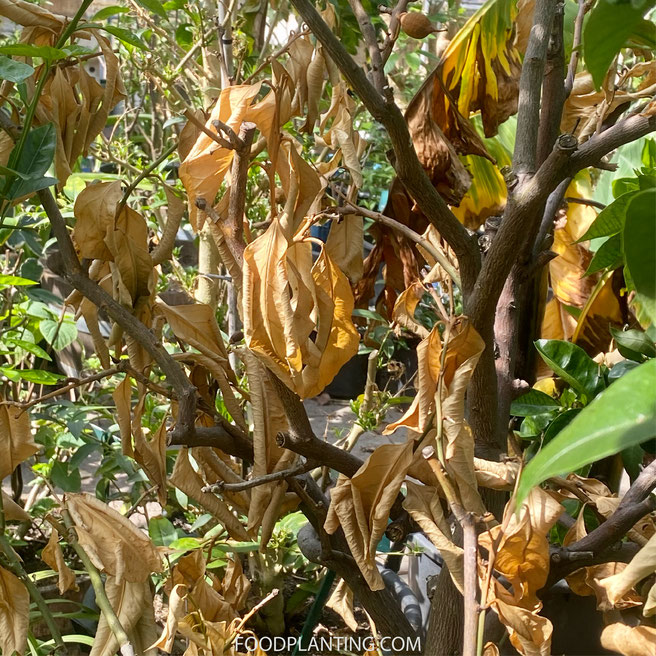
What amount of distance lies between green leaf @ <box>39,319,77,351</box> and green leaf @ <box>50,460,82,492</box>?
0.21 m

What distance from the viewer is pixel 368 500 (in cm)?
49

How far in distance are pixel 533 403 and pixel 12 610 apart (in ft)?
1.70

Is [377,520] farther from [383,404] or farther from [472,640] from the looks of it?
[383,404]

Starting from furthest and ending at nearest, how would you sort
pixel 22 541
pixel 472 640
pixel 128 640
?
pixel 22 541, pixel 128 640, pixel 472 640

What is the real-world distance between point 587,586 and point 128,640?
35 cm

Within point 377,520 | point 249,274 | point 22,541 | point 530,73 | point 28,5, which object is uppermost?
point 28,5

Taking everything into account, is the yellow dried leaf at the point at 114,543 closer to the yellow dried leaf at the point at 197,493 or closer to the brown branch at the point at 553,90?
the yellow dried leaf at the point at 197,493

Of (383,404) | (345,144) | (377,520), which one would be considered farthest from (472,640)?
(383,404)

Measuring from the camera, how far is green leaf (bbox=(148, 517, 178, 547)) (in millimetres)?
1153

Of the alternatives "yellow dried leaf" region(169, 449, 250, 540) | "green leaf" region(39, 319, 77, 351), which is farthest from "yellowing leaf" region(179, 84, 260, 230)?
"green leaf" region(39, 319, 77, 351)

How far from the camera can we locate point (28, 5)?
1.88ft

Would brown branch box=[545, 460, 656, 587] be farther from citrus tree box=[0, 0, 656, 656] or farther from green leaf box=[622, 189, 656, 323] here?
green leaf box=[622, 189, 656, 323]

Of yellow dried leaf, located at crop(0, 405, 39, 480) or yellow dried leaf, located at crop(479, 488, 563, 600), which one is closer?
yellow dried leaf, located at crop(479, 488, 563, 600)

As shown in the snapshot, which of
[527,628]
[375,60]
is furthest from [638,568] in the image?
[375,60]
